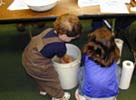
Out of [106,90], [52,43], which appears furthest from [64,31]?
[106,90]

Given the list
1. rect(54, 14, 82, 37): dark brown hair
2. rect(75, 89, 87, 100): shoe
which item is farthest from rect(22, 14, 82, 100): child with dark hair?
rect(75, 89, 87, 100): shoe

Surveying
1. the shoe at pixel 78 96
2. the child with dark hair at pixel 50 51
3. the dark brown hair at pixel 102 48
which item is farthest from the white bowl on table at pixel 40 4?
the shoe at pixel 78 96

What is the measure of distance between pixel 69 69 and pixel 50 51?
261 millimetres

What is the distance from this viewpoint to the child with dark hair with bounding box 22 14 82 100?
4.87 ft

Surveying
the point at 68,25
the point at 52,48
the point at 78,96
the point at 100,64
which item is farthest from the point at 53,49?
the point at 78,96

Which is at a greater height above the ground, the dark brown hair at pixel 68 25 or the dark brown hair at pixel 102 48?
the dark brown hair at pixel 68 25

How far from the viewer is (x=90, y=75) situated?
59.7 inches

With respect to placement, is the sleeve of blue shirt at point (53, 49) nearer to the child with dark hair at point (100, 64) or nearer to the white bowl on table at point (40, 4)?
the child with dark hair at point (100, 64)

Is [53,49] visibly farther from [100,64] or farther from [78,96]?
[78,96]

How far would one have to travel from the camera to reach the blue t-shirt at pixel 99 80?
150 cm

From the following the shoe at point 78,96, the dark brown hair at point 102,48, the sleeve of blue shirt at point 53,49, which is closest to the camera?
the dark brown hair at point 102,48

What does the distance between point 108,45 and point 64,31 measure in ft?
0.95

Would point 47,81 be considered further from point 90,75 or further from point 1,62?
point 1,62

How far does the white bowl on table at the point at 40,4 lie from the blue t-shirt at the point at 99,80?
0.46 metres
